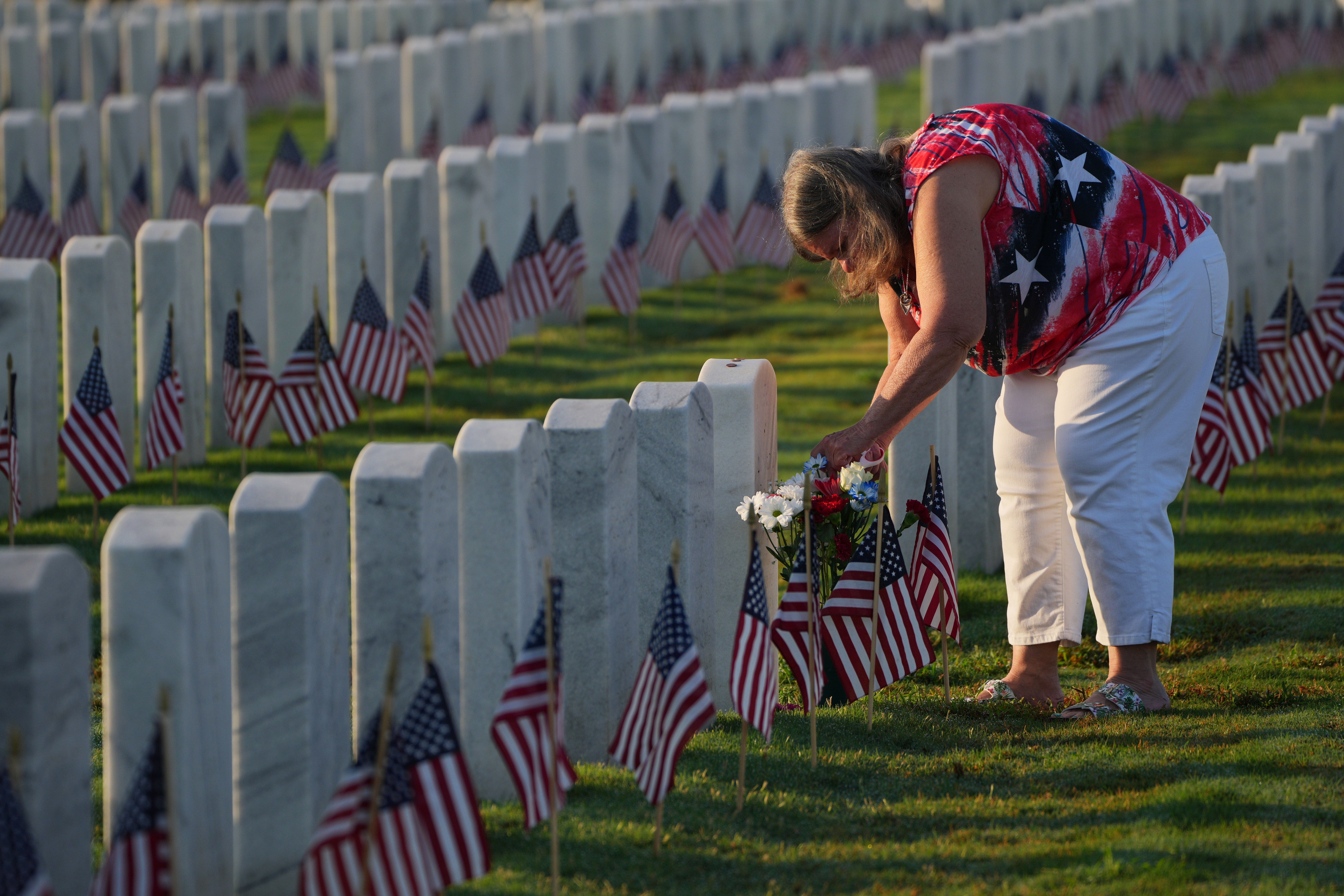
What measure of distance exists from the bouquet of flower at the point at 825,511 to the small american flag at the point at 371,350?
3932 millimetres

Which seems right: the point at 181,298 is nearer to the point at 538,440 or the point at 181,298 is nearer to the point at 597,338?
the point at 597,338

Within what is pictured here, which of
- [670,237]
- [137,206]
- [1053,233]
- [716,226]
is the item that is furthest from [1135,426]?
[137,206]

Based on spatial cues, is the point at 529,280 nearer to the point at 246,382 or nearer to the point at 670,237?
the point at 670,237

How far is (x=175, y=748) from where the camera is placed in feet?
10.5

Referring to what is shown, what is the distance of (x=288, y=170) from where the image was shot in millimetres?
13789

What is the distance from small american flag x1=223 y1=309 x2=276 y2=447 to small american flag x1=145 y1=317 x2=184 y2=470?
33 centimetres

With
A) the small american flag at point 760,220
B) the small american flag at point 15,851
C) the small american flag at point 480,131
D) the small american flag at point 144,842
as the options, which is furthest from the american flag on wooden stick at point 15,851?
the small american flag at point 480,131

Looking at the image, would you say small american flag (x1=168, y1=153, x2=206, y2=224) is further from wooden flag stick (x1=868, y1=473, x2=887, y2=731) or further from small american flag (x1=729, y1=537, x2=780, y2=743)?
small american flag (x1=729, y1=537, x2=780, y2=743)

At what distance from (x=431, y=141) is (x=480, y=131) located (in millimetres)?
741

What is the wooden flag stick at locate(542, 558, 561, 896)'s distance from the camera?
3.44 m

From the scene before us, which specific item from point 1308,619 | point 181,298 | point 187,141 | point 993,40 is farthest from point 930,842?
point 993,40

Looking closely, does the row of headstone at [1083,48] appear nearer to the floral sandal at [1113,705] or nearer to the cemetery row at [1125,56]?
the cemetery row at [1125,56]

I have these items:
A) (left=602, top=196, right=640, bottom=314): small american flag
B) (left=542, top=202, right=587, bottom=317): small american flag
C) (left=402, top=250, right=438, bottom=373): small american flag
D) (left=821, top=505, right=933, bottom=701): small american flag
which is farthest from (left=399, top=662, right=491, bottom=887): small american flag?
(left=602, top=196, right=640, bottom=314): small american flag

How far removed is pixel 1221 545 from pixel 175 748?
16.7ft
